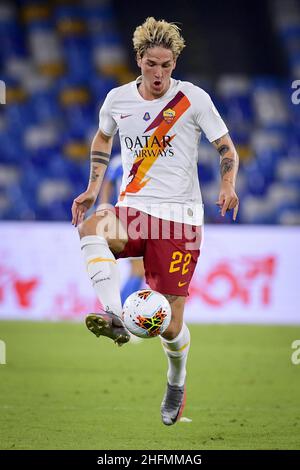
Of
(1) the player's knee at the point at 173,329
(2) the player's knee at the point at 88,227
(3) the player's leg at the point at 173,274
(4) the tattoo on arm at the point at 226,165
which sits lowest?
(1) the player's knee at the point at 173,329

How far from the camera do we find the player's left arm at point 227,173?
5.14 m

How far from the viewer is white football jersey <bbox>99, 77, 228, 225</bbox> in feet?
18.3

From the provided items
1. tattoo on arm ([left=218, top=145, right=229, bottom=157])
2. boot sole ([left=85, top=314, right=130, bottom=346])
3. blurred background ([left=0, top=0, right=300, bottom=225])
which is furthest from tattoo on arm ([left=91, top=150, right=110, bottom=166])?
blurred background ([left=0, top=0, right=300, bottom=225])

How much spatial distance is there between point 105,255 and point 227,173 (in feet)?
2.81

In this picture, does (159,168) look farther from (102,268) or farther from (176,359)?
(176,359)

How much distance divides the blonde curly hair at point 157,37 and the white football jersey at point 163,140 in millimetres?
274

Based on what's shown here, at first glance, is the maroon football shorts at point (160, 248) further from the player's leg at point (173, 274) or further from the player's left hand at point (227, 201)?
the player's left hand at point (227, 201)

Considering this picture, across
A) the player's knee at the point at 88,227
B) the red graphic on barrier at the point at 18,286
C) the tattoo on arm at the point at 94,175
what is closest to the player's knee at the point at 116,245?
the player's knee at the point at 88,227

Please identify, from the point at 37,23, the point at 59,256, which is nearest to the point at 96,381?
the point at 59,256

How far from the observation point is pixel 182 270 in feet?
18.5

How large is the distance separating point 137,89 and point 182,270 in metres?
1.12

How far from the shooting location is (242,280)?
11562 mm

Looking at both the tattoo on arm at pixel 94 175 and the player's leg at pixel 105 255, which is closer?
the player's leg at pixel 105 255

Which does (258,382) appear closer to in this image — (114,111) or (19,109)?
(114,111)
